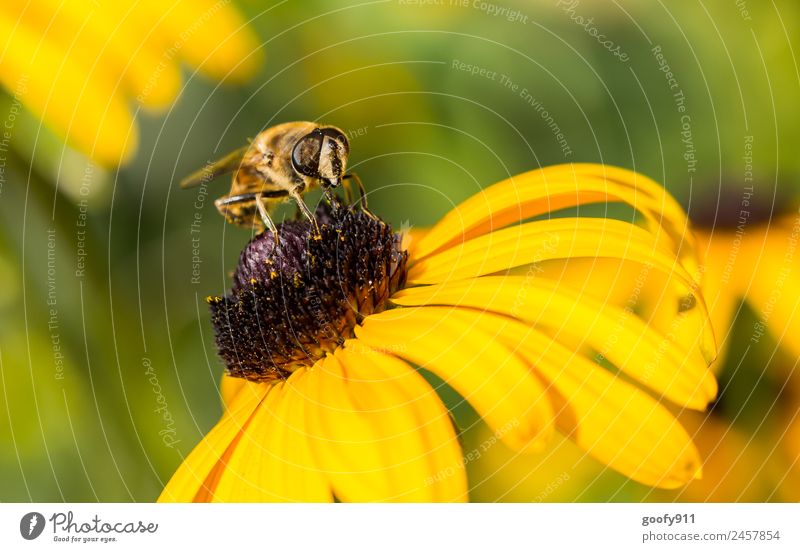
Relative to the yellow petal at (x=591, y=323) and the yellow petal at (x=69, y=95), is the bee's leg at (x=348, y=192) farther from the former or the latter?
the yellow petal at (x=69, y=95)

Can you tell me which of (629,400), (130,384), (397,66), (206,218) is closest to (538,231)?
(629,400)

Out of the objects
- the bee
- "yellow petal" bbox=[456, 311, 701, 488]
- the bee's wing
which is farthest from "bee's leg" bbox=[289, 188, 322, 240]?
"yellow petal" bbox=[456, 311, 701, 488]

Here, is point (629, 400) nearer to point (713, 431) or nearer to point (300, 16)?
point (713, 431)

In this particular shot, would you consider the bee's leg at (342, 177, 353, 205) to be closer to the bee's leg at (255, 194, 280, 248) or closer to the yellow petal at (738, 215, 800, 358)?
the bee's leg at (255, 194, 280, 248)

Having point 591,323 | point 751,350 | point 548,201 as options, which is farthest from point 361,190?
point 751,350

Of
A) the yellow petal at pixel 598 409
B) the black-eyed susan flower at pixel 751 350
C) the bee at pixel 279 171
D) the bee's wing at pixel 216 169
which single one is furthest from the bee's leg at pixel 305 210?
Result: the black-eyed susan flower at pixel 751 350

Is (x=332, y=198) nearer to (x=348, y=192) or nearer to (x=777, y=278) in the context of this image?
(x=348, y=192)
